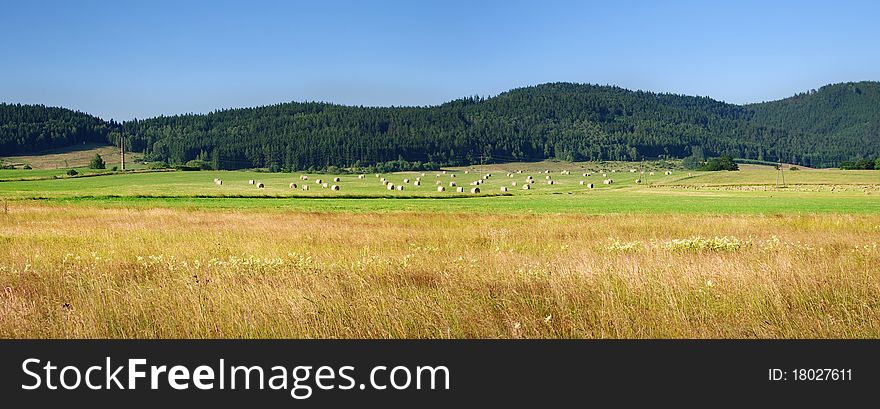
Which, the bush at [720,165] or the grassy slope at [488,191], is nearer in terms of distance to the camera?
the grassy slope at [488,191]

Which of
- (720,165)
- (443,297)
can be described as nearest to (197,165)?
(720,165)

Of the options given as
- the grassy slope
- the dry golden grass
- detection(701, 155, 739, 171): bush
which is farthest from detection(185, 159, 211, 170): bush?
the dry golden grass

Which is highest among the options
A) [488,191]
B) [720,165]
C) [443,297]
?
[720,165]

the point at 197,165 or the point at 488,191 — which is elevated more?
the point at 197,165

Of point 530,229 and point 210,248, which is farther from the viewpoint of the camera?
point 530,229

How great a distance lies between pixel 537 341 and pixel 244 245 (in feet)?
39.2

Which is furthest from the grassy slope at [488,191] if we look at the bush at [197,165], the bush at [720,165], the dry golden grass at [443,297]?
the dry golden grass at [443,297]

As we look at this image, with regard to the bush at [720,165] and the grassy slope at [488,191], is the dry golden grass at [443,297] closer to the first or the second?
the grassy slope at [488,191]

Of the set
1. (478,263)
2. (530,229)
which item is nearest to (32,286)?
(478,263)

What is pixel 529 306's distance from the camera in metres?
8.26

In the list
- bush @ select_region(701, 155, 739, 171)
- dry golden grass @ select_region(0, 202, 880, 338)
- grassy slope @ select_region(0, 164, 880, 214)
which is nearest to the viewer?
dry golden grass @ select_region(0, 202, 880, 338)

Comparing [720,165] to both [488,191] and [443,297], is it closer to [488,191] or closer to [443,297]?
[488,191]

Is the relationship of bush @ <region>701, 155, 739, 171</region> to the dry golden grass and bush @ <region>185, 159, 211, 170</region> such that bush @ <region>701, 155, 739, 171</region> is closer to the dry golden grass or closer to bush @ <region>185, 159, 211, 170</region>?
bush @ <region>185, 159, 211, 170</region>

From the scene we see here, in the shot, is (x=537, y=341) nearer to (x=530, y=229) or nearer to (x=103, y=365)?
(x=103, y=365)
